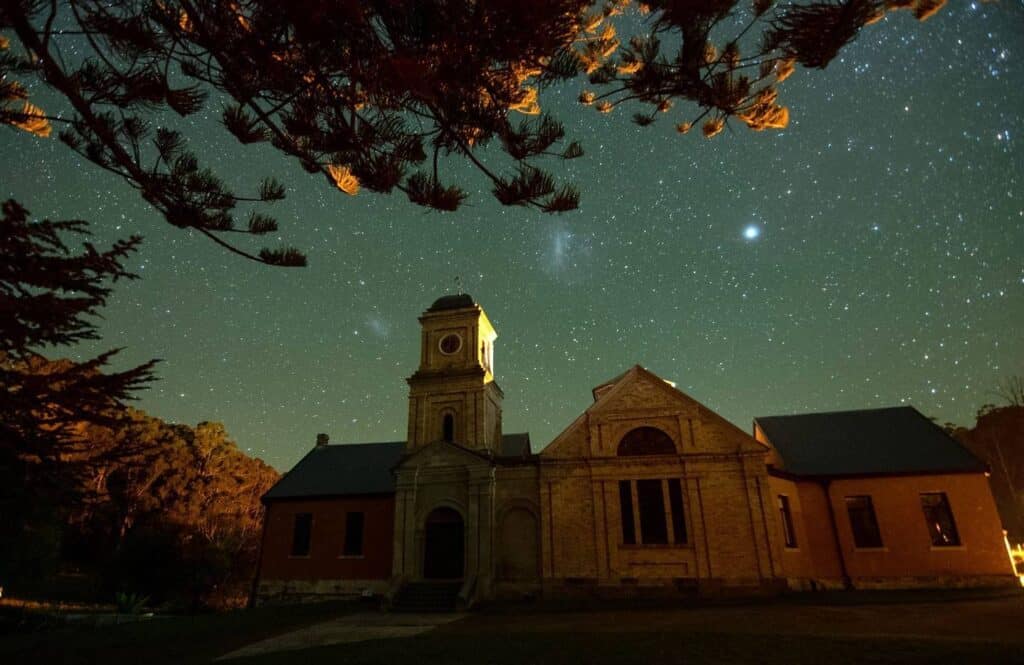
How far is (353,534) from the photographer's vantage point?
26.8 m

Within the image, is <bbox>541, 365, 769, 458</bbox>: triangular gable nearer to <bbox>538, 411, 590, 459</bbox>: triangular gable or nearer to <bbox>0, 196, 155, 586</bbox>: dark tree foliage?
<bbox>538, 411, 590, 459</bbox>: triangular gable

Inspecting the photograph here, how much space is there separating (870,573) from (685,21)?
2479cm

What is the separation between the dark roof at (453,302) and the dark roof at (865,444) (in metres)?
16.6

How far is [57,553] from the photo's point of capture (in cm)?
2427

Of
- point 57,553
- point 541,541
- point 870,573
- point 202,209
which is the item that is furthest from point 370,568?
point 202,209

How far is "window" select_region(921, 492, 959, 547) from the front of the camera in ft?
70.3

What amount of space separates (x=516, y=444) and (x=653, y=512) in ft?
41.3

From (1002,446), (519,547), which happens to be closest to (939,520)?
(519,547)

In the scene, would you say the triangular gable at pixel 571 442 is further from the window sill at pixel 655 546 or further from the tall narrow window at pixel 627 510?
the window sill at pixel 655 546

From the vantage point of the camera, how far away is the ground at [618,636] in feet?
31.8

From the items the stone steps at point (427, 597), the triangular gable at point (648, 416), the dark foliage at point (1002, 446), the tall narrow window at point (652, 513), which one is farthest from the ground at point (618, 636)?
the dark foliage at point (1002, 446)

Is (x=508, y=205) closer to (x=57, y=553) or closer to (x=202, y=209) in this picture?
(x=202, y=209)

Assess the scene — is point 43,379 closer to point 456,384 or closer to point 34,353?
point 34,353

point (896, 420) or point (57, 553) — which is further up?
point (896, 420)
